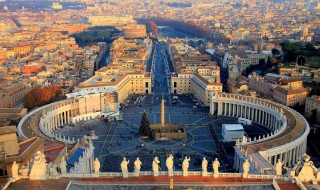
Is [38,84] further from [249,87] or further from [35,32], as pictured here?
[35,32]

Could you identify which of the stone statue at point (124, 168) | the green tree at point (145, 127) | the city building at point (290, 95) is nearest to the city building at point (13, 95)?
the green tree at point (145, 127)

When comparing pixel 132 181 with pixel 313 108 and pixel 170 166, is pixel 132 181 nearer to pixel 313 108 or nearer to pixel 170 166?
pixel 170 166

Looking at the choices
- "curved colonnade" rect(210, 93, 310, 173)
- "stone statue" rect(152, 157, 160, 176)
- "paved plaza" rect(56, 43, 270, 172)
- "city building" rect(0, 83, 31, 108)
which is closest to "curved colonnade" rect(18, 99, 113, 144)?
"paved plaza" rect(56, 43, 270, 172)

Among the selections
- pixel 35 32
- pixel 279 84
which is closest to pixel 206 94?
pixel 279 84

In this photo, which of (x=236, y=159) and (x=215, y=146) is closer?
(x=236, y=159)

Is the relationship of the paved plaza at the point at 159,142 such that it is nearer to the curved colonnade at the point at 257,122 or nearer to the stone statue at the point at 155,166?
the curved colonnade at the point at 257,122

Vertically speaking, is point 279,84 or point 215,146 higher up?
point 279,84
